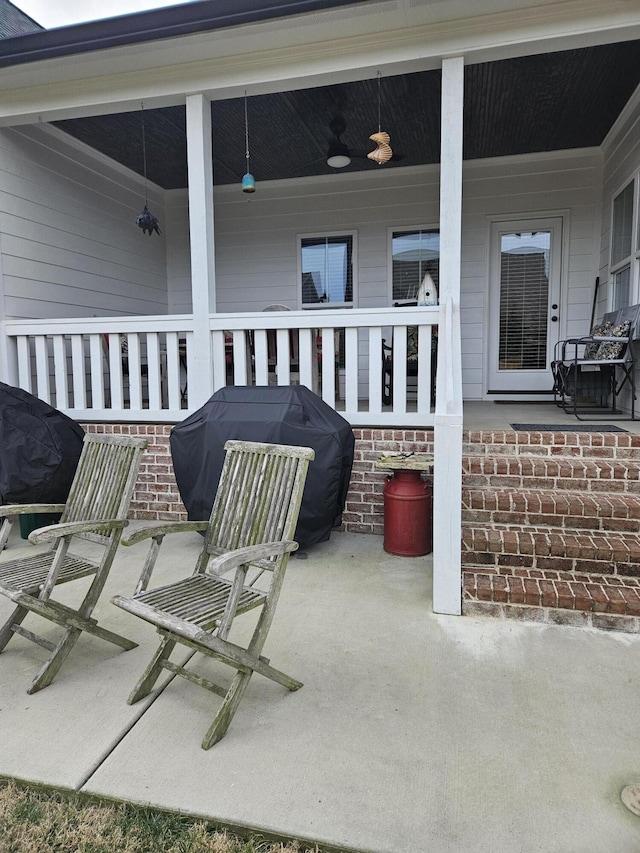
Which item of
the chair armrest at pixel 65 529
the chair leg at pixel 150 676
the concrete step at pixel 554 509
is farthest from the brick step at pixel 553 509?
the chair armrest at pixel 65 529

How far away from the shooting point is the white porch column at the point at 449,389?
2.79m

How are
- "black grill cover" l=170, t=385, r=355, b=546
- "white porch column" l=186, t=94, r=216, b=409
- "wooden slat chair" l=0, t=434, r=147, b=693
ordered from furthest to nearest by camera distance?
"white porch column" l=186, t=94, r=216, b=409
"black grill cover" l=170, t=385, r=355, b=546
"wooden slat chair" l=0, t=434, r=147, b=693

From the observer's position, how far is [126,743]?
1844 millimetres

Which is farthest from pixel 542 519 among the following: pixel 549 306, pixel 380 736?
pixel 549 306

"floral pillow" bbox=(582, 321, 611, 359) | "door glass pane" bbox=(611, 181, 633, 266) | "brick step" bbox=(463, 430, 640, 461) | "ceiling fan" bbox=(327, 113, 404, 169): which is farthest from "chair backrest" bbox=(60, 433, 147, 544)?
"door glass pane" bbox=(611, 181, 633, 266)

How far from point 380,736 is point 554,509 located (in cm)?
183

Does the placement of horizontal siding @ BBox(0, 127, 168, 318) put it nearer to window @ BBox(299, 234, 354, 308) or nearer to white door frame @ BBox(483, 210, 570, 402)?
window @ BBox(299, 234, 354, 308)

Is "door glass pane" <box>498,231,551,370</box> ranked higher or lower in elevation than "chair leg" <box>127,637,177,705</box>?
higher

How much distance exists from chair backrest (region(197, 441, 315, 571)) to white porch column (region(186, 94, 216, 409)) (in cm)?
204

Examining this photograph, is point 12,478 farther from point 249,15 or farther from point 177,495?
point 249,15

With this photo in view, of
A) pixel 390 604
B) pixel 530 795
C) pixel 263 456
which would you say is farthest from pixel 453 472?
pixel 530 795

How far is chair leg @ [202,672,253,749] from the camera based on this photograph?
1.82 meters

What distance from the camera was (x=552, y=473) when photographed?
344 centimetres

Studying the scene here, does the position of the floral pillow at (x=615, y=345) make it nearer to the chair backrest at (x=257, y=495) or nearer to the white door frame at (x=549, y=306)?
the white door frame at (x=549, y=306)
